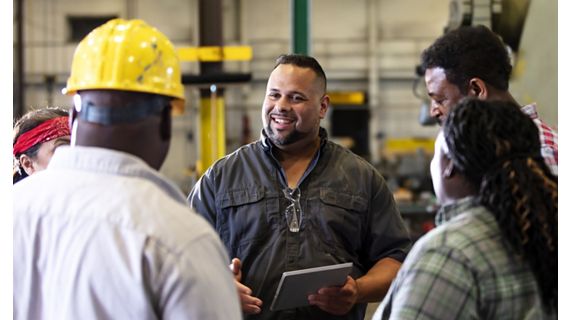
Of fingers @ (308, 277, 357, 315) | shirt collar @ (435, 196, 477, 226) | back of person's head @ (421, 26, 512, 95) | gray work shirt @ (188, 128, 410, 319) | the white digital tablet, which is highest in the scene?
back of person's head @ (421, 26, 512, 95)

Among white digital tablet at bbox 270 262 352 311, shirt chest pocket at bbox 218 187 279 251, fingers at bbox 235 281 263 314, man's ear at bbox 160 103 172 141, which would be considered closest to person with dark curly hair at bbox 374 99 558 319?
man's ear at bbox 160 103 172 141

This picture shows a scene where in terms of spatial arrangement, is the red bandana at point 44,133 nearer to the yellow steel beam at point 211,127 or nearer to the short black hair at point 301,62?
the short black hair at point 301,62

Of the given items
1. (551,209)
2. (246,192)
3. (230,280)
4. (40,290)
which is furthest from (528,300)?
(246,192)

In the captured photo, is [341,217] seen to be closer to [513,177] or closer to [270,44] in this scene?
[513,177]

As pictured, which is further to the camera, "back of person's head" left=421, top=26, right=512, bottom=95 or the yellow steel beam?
the yellow steel beam

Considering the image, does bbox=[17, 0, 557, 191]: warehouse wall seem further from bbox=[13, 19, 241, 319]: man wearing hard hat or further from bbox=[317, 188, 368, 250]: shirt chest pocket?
bbox=[13, 19, 241, 319]: man wearing hard hat

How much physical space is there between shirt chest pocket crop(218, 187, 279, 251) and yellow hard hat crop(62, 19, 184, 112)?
117 cm

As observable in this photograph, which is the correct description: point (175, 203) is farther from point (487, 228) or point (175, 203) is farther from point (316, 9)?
point (316, 9)

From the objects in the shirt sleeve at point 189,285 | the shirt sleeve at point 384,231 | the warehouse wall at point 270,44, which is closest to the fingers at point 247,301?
the shirt sleeve at point 384,231

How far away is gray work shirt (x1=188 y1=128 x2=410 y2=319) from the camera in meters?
2.52

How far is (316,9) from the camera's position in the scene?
13.0 metres

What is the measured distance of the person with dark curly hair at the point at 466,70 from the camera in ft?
7.63

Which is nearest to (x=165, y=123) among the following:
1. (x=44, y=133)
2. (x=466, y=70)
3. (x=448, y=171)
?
(x=448, y=171)

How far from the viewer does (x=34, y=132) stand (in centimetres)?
244
